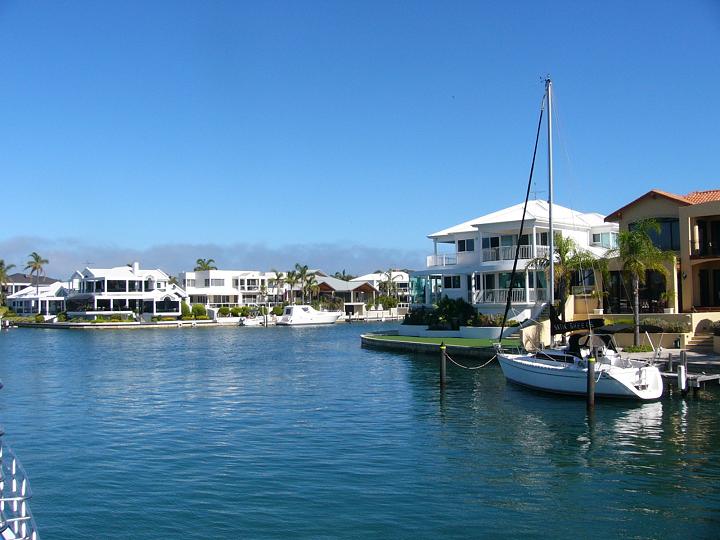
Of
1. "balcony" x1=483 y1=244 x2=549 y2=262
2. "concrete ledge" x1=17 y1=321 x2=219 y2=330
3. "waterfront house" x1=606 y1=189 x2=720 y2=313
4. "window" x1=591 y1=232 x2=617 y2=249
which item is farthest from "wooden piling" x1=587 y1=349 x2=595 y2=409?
"concrete ledge" x1=17 y1=321 x2=219 y2=330

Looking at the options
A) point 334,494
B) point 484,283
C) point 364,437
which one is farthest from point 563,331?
point 484,283

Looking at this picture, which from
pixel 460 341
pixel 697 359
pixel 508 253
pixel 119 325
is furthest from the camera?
pixel 119 325

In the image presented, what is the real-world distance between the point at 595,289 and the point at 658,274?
422 cm

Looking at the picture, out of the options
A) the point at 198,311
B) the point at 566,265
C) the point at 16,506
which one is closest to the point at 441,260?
the point at 566,265

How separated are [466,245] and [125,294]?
71.6 m

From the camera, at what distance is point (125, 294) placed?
115000 millimetres

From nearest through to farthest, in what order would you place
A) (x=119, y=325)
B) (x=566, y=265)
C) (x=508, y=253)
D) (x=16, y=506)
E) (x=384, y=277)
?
(x=16, y=506) → (x=566, y=265) → (x=508, y=253) → (x=119, y=325) → (x=384, y=277)

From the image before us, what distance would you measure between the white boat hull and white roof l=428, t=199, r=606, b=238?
78.9 ft

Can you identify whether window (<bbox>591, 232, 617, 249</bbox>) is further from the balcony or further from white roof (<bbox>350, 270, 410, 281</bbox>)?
white roof (<bbox>350, 270, 410, 281</bbox>)

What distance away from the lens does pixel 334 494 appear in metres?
16.8

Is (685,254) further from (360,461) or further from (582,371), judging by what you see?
(360,461)

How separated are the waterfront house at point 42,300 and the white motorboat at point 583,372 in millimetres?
111445

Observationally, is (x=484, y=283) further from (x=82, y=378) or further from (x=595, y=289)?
(x=82, y=378)

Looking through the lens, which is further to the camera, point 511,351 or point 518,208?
point 518,208
